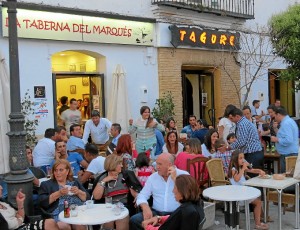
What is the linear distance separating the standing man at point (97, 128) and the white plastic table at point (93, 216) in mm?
5201

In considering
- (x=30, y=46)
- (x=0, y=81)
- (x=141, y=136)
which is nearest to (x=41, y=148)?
(x=0, y=81)

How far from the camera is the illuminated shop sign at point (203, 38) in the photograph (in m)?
14.0

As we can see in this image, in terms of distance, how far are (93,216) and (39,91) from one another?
21.3 feet

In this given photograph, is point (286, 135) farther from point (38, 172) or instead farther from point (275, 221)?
point (38, 172)

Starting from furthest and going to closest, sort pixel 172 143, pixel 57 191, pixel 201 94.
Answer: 1. pixel 201 94
2. pixel 172 143
3. pixel 57 191

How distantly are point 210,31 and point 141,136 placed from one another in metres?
6.52

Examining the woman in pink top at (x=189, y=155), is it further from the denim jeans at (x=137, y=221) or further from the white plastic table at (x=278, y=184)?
the denim jeans at (x=137, y=221)

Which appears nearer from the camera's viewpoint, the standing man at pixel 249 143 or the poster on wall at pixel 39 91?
the standing man at pixel 249 143

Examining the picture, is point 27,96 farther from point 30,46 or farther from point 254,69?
point 254,69

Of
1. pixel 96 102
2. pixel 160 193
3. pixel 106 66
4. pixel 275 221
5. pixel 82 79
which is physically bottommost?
pixel 275 221

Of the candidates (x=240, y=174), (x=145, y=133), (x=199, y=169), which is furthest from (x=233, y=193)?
(x=145, y=133)

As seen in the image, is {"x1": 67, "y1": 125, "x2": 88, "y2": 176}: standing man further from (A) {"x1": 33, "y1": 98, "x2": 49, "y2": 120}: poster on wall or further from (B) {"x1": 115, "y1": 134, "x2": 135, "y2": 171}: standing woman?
(A) {"x1": 33, "y1": 98, "x2": 49, "y2": 120}: poster on wall

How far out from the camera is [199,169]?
7559 millimetres

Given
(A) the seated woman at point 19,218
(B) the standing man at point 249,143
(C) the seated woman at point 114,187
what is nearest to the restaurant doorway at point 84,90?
(B) the standing man at point 249,143
